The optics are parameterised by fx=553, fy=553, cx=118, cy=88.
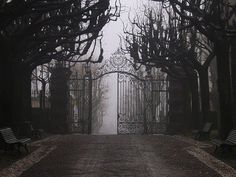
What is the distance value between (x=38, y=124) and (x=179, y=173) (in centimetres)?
1982

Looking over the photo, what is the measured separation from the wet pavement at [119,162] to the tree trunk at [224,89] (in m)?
1.44

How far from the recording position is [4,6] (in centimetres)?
1579

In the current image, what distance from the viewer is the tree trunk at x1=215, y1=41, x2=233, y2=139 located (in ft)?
62.1

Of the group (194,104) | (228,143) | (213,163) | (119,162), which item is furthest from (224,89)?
(194,104)

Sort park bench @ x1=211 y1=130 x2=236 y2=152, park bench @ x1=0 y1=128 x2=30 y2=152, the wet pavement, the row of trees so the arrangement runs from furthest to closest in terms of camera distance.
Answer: the row of trees → park bench @ x1=0 y1=128 x2=30 y2=152 → park bench @ x1=211 y1=130 x2=236 y2=152 → the wet pavement

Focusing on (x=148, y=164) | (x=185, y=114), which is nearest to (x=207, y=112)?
(x=185, y=114)

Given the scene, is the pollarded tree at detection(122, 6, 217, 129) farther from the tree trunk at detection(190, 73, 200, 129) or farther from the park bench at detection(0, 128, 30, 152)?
the park bench at detection(0, 128, 30, 152)

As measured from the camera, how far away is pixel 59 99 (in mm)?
32688

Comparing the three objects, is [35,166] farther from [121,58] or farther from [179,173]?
[121,58]

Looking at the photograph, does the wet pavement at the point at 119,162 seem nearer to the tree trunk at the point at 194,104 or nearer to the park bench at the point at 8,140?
the park bench at the point at 8,140

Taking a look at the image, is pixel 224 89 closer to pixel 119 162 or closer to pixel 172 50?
pixel 119 162

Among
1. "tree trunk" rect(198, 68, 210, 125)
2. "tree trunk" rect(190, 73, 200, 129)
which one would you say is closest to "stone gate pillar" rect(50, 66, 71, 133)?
"tree trunk" rect(190, 73, 200, 129)

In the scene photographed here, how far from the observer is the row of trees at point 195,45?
744 inches

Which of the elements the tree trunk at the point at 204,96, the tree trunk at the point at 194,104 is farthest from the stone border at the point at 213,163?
the tree trunk at the point at 194,104
